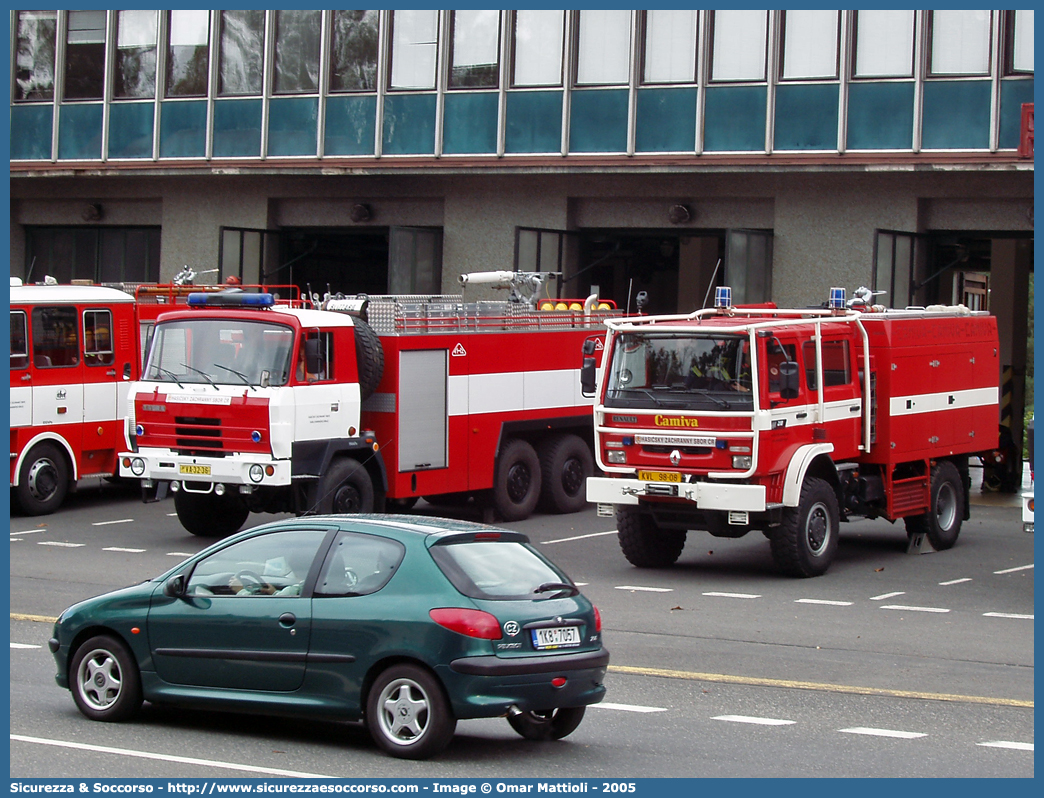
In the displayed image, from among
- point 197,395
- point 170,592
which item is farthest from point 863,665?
point 197,395

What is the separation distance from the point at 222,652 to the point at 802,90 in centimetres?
2013

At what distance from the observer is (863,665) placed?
12156 mm

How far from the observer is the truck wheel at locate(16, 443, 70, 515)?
2102 cm

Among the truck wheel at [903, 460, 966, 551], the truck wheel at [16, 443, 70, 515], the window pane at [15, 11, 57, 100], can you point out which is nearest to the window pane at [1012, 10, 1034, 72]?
the truck wheel at [903, 460, 966, 551]

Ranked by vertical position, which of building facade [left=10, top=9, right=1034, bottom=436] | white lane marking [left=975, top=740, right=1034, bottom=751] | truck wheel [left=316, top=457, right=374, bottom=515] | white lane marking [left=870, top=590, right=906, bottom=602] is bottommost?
white lane marking [left=870, top=590, right=906, bottom=602]

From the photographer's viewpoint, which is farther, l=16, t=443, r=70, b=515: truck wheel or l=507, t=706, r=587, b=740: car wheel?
l=16, t=443, r=70, b=515: truck wheel

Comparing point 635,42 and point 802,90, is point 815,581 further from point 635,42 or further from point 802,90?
point 635,42

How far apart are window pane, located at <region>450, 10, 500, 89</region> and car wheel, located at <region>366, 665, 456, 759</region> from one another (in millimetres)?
22150

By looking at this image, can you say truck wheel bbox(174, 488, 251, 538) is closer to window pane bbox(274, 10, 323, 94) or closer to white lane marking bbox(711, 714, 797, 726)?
white lane marking bbox(711, 714, 797, 726)

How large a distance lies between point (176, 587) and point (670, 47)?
68.3 feet

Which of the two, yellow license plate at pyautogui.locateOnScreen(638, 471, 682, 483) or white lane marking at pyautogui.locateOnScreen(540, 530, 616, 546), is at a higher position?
yellow license plate at pyautogui.locateOnScreen(638, 471, 682, 483)

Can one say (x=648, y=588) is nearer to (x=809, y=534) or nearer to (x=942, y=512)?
(x=809, y=534)

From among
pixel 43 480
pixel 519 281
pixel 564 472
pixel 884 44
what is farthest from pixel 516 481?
pixel 884 44

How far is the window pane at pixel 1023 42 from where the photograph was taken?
25344 mm
